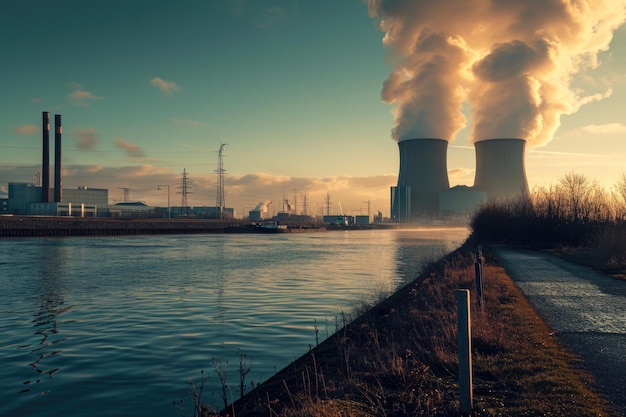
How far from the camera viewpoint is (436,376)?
6.20 meters

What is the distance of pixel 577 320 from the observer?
9.16 m

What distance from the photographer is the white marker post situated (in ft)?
14.8

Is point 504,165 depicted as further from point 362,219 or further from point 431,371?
point 362,219

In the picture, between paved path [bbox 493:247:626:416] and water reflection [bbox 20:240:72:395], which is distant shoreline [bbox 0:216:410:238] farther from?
paved path [bbox 493:247:626:416]

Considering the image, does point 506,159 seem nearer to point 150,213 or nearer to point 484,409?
point 484,409

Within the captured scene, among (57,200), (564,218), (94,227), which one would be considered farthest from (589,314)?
(57,200)

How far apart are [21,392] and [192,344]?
330 cm

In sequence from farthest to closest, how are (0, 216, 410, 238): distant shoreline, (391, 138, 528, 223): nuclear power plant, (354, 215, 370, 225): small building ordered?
(354, 215, 370, 225): small building → (391, 138, 528, 223): nuclear power plant → (0, 216, 410, 238): distant shoreline

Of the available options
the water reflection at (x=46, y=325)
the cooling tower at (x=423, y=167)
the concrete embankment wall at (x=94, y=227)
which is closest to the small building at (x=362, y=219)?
the cooling tower at (x=423, y=167)

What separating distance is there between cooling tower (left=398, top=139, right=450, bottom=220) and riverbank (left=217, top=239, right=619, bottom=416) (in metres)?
79.5

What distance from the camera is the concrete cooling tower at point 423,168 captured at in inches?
3430

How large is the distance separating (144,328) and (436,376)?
7650mm

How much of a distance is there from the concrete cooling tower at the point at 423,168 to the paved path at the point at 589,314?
230 feet

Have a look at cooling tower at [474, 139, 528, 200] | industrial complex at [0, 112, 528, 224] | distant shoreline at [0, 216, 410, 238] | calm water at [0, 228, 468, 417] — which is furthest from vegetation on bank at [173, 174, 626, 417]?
cooling tower at [474, 139, 528, 200]
